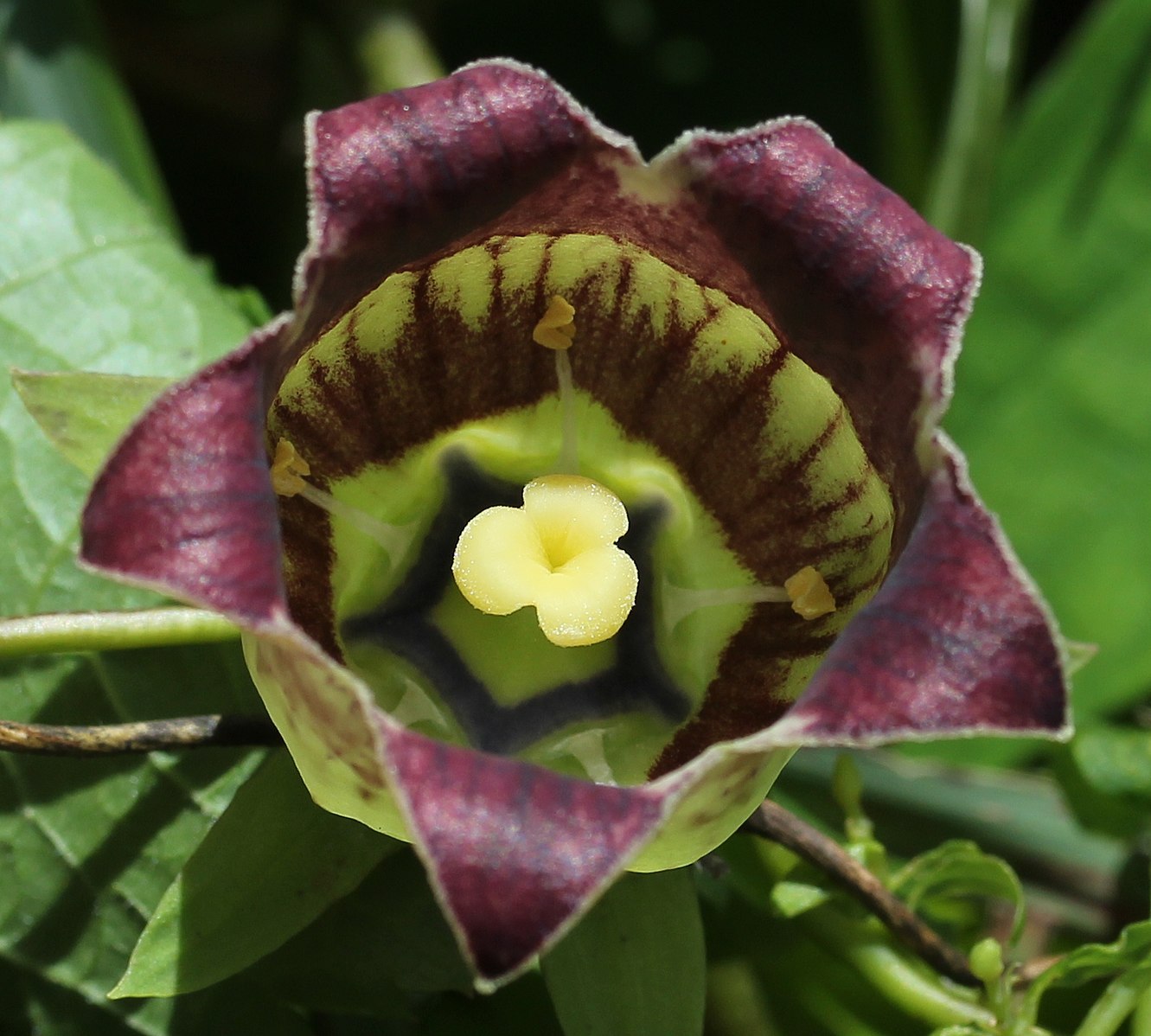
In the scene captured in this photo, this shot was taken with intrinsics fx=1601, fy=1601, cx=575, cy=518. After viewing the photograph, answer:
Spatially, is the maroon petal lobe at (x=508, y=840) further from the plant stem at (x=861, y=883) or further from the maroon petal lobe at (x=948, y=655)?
the plant stem at (x=861, y=883)

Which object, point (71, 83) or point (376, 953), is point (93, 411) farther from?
point (71, 83)

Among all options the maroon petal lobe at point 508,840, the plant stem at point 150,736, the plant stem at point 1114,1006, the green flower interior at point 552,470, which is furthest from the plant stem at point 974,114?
the maroon petal lobe at point 508,840

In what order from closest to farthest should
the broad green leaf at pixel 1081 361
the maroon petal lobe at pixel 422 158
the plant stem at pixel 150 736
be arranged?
the maroon petal lobe at pixel 422 158, the plant stem at pixel 150 736, the broad green leaf at pixel 1081 361

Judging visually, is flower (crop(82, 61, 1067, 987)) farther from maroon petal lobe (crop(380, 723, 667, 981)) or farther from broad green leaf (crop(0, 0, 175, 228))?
broad green leaf (crop(0, 0, 175, 228))

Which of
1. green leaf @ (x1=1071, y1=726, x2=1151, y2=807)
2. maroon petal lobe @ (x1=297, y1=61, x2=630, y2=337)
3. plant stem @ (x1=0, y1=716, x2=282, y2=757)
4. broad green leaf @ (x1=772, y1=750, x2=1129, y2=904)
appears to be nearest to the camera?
maroon petal lobe @ (x1=297, y1=61, x2=630, y2=337)

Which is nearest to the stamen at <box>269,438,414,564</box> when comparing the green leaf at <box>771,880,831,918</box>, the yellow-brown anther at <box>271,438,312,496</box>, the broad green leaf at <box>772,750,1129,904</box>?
the yellow-brown anther at <box>271,438,312,496</box>

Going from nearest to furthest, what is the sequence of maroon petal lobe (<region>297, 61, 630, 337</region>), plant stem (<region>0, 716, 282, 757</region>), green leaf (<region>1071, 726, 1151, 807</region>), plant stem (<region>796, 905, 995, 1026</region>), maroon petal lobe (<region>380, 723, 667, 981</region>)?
maroon petal lobe (<region>380, 723, 667, 981</region>) < maroon petal lobe (<region>297, 61, 630, 337</region>) < plant stem (<region>0, 716, 282, 757</region>) < plant stem (<region>796, 905, 995, 1026</region>) < green leaf (<region>1071, 726, 1151, 807</region>)
